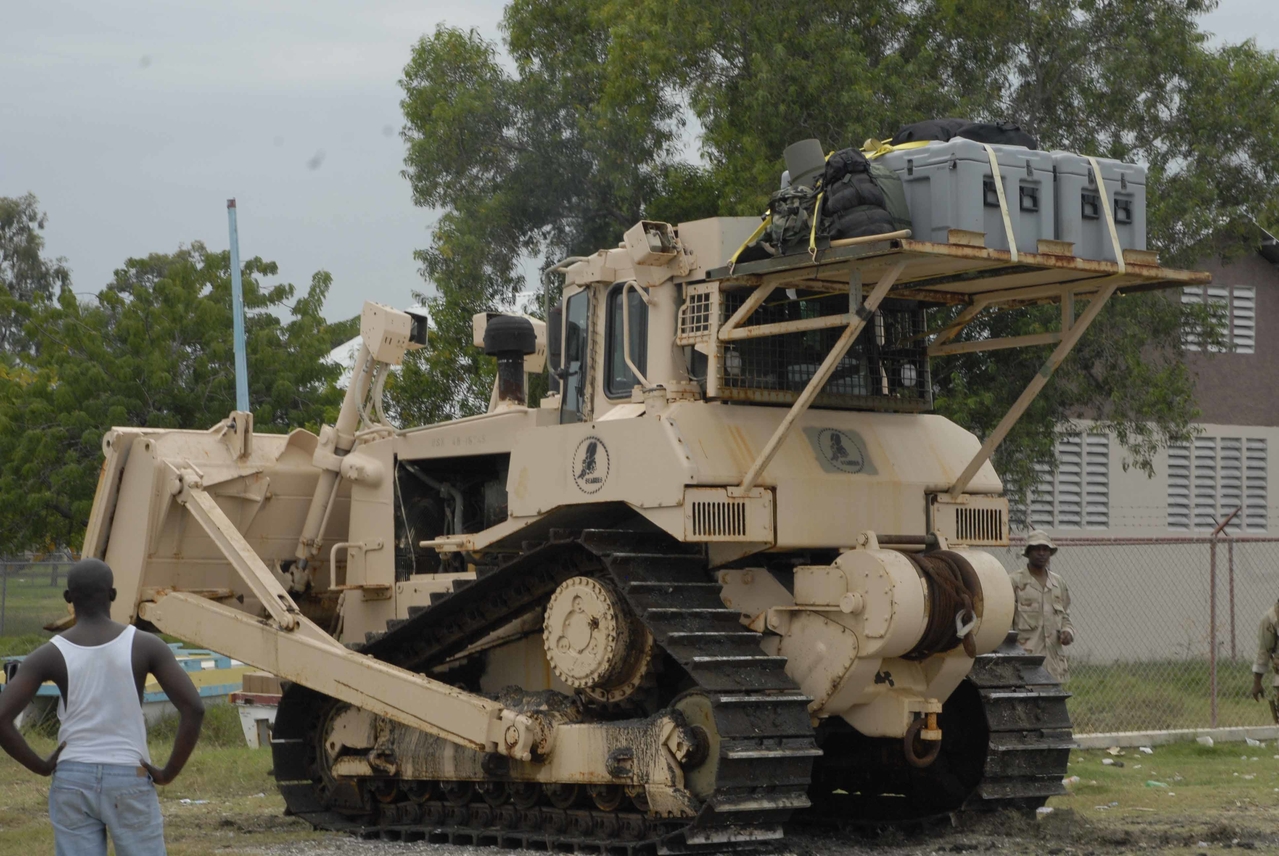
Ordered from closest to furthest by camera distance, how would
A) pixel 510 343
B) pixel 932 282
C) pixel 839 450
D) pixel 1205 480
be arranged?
pixel 932 282, pixel 839 450, pixel 510 343, pixel 1205 480

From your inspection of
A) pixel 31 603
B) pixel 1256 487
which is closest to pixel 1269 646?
pixel 1256 487

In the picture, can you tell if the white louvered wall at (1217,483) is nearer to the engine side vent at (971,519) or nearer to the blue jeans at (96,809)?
the engine side vent at (971,519)

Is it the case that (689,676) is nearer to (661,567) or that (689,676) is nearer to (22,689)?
(661,567)

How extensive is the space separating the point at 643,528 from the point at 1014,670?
247 cm

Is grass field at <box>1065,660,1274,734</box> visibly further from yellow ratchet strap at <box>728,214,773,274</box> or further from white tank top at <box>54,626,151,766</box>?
white tank top at <box>54,626,151,766</box>

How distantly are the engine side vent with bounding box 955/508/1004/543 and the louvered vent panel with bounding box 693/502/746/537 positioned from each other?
165cm

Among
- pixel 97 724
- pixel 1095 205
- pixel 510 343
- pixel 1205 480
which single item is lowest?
pixel 97 724

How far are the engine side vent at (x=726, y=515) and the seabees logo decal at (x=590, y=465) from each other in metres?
0.71

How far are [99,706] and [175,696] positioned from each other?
0.85ft

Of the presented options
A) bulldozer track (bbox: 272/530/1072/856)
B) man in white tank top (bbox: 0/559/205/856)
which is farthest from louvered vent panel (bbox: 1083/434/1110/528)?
man in white tank top (bbox: 0/559/205/856)

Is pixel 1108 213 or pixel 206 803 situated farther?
pixel 206 803

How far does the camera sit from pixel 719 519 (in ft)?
31.5

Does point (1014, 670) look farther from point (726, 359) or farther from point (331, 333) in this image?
point (331, 333)

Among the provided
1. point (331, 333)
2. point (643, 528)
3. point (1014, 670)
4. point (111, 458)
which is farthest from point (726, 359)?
point (331, 333)
